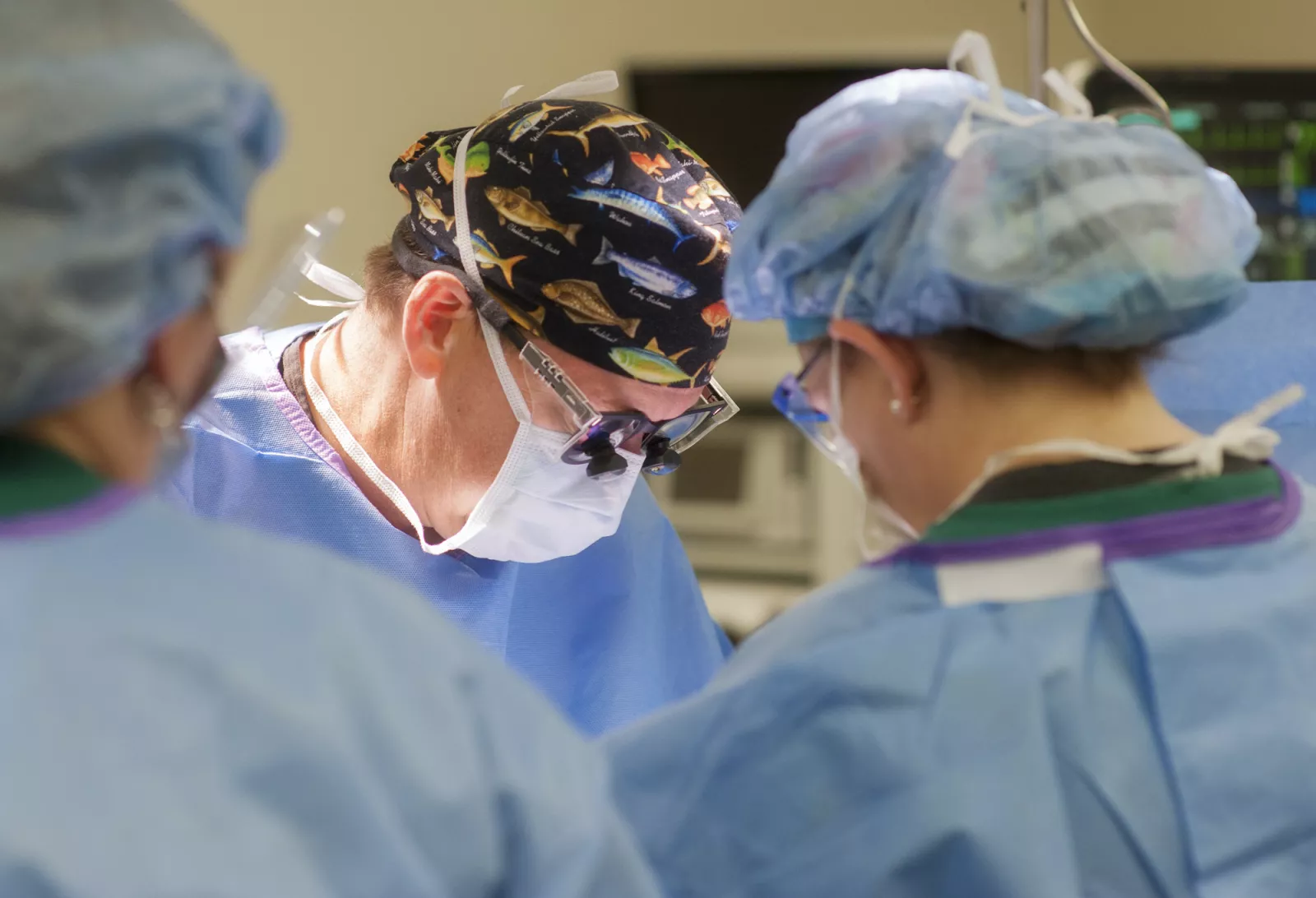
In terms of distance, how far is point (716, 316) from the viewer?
4.80 ft

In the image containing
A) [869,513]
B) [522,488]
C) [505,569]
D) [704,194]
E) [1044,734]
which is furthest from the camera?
[505,569]

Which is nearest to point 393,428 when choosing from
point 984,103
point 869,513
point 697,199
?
point 697,199

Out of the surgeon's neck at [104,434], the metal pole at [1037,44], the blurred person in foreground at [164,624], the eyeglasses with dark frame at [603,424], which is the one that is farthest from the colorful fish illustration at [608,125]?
the surgeon's neck at [104,434]

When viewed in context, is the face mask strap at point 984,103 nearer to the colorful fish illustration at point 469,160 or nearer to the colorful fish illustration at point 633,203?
the colorful fish illustration at point 633,203

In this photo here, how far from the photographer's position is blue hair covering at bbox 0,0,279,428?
636mm

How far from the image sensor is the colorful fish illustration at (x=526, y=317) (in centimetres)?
144

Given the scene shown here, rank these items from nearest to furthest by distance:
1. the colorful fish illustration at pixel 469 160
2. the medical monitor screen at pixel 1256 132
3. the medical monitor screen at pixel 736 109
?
1. the colorful fish illustration at pixel 469 160
2. the medical monitor screen at pixel 1256 132
3. the medical monitor screen at pixel 736 109

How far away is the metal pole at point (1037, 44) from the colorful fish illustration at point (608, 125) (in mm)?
467

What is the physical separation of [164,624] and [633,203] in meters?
0.85

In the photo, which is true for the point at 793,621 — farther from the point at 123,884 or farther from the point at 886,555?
the point at 123,884

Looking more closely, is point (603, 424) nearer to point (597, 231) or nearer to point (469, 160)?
point (597, 231)

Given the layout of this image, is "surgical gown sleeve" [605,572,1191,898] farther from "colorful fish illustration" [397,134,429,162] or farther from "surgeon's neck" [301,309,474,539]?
"colorful fish illustration" [397,134,429,162]

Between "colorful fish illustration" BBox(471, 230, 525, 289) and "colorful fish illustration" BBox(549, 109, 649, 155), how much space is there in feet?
0.48

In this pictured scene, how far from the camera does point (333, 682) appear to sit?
68cm
